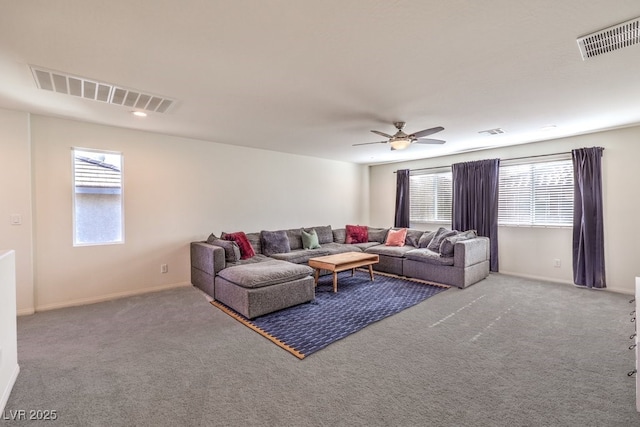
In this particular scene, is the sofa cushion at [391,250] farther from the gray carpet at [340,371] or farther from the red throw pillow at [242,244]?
the red throw pillow at [242,244]

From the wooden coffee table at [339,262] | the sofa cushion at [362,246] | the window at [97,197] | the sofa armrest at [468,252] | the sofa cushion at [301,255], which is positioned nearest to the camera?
the window at [97,197]

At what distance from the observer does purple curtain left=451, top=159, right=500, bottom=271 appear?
562 centimetres

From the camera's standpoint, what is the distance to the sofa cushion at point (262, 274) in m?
3.49

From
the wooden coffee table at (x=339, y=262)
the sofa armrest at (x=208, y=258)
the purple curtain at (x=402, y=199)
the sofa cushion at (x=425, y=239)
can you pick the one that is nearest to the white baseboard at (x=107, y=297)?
the sofa armrest at (x=208, y=258)

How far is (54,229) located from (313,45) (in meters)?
4.13

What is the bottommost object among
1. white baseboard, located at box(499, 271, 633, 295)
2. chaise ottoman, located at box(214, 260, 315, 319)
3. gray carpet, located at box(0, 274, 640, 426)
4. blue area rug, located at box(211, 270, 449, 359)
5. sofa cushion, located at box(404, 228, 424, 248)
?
gray carpet, located at box(0, 274, 640, 426)

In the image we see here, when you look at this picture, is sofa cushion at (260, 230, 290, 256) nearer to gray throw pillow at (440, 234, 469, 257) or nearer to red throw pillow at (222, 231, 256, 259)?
red throw pillow at (222, 231, 256, 259)

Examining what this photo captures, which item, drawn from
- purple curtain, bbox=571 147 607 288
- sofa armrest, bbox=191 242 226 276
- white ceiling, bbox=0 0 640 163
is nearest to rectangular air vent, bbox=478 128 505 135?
white ceiling, bbox=0 0 640 163

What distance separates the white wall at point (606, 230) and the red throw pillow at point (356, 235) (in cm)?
260

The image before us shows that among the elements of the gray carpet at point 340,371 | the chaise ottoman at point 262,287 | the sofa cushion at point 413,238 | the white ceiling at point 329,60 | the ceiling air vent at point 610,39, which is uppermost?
the white ceiling at point 329,60

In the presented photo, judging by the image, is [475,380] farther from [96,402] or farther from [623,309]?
[623,309]

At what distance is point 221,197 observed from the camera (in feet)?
17.2

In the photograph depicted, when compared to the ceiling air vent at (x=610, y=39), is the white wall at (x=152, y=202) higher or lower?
lower

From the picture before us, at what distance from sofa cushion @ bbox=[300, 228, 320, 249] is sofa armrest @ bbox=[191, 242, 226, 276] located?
2.03 m
